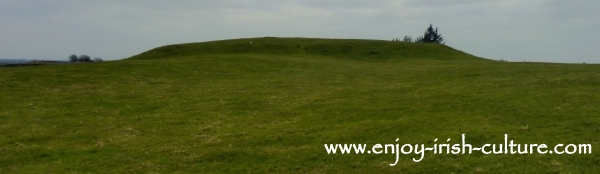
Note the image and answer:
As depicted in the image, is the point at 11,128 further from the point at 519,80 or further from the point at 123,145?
the point at 519,80

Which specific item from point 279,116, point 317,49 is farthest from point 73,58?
point 279,116

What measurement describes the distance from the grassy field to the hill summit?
14.9 meters

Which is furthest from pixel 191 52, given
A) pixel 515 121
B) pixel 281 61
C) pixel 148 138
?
pixel 515 121

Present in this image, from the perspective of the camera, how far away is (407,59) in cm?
5434

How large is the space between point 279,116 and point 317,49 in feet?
122

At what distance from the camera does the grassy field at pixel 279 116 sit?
51.6 feet

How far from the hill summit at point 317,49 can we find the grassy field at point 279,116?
1489 cm

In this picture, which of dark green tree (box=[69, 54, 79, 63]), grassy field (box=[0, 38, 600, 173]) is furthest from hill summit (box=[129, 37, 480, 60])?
dark green tree (box=[69, 54, 79, 63])

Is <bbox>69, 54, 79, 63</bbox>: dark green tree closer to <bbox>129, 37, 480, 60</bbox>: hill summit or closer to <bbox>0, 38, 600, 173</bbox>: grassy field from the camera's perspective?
<bbox>129, 37, 480, 60</bbox>: hill summit

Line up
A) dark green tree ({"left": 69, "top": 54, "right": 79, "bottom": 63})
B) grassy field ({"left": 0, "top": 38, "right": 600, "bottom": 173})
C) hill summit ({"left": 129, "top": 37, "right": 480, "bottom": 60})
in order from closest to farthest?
grassy field ({"left": 0, "top": 38, "right": 600, "bottom": 173})
hill summit ({"left": 129, "top": 37, "right": 480, "bottom": 60})
dark green tree ({"left": 69, "top": 54, "right": 79, "bottom": 63})

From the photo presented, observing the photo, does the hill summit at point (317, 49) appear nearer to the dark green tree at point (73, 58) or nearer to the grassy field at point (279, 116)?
the grassy field at point (279, 116)

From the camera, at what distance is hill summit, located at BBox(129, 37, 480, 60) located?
57.8 metres

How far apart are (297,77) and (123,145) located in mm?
20598

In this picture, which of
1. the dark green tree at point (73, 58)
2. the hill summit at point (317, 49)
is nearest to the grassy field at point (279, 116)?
the hill summit at point (317, 49)
